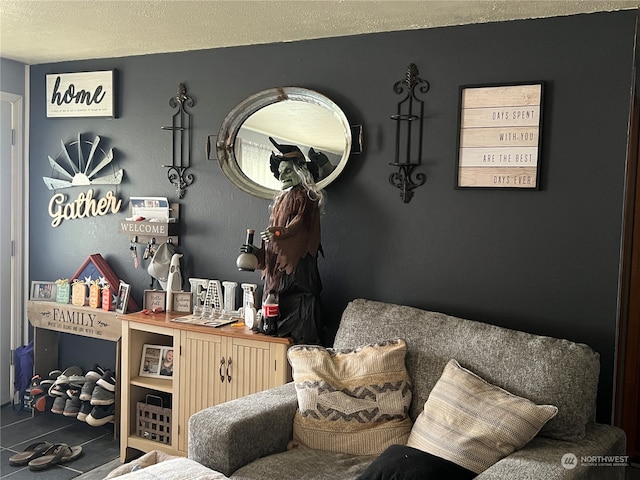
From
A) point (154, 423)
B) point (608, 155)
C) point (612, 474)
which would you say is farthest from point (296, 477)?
point (608, 155)

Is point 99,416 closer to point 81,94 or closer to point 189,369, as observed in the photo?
point 189,369

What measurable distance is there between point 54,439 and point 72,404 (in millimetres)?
216

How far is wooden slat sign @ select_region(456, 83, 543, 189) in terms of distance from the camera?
2834mm

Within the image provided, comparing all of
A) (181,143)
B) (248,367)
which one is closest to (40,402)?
(248,367)

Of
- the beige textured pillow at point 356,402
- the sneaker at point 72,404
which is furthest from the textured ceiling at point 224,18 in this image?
the sneaker at point 72,404

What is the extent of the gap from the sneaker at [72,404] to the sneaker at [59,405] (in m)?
0.02

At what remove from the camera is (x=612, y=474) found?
241 cm

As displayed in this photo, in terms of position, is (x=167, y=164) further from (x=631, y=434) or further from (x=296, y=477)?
(x=631, y=434)

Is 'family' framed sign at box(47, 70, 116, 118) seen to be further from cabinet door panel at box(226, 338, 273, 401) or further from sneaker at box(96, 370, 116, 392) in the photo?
cabinet door panel at box(226, 338, 273, 401)

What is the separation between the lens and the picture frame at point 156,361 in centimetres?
353

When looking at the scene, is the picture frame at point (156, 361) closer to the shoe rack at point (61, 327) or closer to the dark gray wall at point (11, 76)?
the shoe rack at point (61, 327)

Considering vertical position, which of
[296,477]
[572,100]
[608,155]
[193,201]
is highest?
[572,100]

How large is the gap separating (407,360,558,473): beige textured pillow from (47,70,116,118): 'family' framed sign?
2.62 metres

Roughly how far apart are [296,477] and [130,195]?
2216mm
